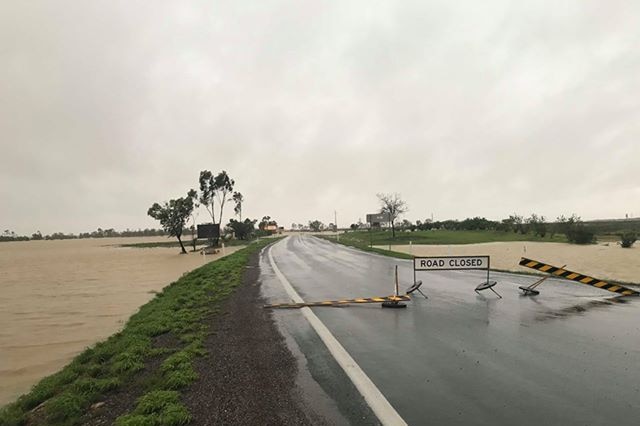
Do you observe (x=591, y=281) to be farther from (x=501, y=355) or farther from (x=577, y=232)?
(x=577, y=232)

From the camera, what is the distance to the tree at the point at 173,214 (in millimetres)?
55969

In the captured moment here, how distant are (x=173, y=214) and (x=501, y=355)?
57394 mm

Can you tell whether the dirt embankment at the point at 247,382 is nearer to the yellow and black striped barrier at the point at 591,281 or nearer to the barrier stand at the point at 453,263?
the barrier stand at the point at 453,263


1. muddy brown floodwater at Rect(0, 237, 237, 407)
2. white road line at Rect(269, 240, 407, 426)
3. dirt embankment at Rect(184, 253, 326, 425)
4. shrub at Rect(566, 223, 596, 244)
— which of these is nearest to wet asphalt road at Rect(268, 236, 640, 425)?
white road line at Rect(269, 240, 407, 426)

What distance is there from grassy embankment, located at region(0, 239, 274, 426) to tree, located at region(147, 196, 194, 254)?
50.9 metres

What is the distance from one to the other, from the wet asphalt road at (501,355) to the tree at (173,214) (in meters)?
49.9

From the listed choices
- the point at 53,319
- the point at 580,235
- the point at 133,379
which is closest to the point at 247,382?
the point at 133,379

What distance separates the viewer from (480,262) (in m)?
12.8

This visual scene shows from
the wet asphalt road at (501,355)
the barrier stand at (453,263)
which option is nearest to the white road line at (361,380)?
the wet asphalt road at (501,355)

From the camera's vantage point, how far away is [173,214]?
57156mm

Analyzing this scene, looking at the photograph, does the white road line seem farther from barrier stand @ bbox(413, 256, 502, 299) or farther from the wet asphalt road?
barrier stand @ bbox(413, 256, 502, 299)

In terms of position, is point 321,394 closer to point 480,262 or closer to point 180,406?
point 180,406

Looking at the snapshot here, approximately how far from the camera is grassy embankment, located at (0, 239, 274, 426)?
14.3 ft

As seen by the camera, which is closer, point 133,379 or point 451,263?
point 133,379
